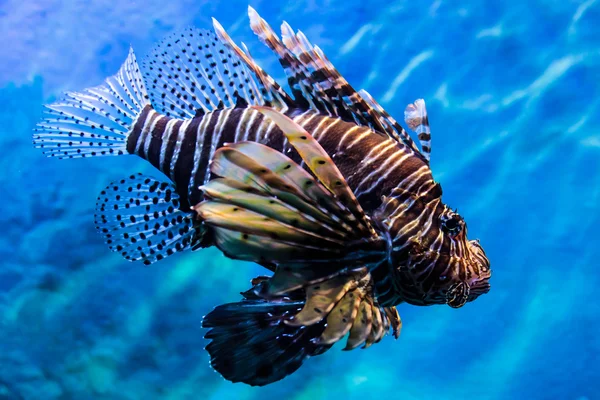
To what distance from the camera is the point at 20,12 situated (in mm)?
5102

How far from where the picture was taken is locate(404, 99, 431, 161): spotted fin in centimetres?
210

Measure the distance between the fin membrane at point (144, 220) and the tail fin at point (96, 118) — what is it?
0.25 m

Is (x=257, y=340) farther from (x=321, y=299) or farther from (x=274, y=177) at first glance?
(x=274, y=177)

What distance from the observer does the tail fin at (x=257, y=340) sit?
6.04 feet

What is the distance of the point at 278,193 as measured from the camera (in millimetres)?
1443

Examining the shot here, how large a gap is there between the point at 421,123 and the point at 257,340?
1187mm

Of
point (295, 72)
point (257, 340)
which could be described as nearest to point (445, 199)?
point (295, 72)

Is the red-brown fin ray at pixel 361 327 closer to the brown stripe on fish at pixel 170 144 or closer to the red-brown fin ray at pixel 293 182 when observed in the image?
the red-brown fin ray at pixel 293 182

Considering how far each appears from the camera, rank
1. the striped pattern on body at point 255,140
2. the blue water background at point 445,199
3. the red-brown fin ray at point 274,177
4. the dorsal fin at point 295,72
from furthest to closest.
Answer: the blue water background at point 445,199 → the dorsal fin at point 295,72 → the striped pattern on body at point 255,140 → the red-brown fin ray at point 274,177

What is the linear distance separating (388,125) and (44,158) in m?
4.19

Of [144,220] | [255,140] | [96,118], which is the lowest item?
[144,220]

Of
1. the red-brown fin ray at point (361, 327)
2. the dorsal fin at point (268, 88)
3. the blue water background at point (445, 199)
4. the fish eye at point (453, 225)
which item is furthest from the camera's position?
the blue water background at point (445, 199)

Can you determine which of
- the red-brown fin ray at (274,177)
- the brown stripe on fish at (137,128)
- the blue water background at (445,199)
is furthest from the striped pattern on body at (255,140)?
the blue water background at (445,199)

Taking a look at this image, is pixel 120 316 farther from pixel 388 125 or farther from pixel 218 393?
pixel 388 125
